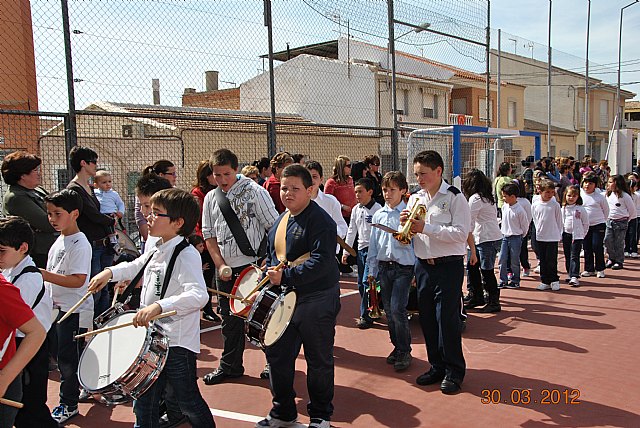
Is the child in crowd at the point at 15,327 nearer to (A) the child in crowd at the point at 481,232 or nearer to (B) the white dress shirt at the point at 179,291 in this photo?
(B) the white dress shirt at the point at 179,291

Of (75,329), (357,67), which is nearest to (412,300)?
(75,329)

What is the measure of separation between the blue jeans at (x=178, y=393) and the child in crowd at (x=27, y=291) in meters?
0.61

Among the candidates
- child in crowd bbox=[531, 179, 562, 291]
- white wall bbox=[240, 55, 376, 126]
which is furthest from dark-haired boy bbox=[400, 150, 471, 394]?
white wall bbox=[240, 55, 376, 126]

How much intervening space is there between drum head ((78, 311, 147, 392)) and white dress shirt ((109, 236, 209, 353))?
7.2 inches

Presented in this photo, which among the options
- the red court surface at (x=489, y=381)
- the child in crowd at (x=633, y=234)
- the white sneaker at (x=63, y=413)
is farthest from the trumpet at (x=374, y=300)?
the child in crowd at (x=633, y=234)

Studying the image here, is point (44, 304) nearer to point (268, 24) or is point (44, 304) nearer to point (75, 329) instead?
point (75, 329)

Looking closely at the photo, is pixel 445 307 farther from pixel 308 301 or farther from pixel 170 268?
pixel 170 268

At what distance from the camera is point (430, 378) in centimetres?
521

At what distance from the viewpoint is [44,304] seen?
3758 mm

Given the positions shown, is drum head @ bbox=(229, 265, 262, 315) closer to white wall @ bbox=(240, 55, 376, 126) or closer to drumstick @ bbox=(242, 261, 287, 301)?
drumstick @ bbox=(242, 261, 287, 301)

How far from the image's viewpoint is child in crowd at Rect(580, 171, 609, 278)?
10.3 meters

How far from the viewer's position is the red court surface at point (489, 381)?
179 inches

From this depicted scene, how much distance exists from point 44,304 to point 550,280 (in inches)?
302

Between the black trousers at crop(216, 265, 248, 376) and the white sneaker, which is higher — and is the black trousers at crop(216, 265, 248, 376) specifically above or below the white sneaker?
above
